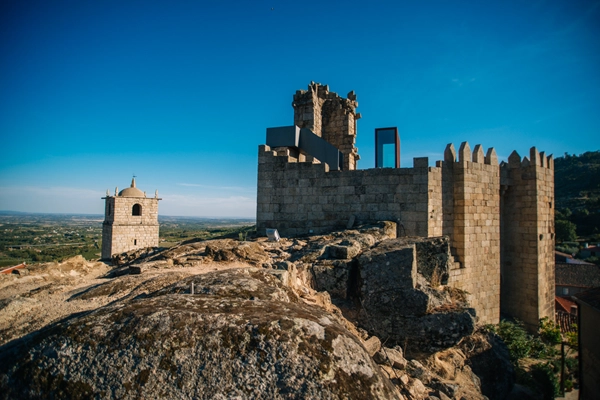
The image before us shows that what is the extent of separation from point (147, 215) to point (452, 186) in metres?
33.2

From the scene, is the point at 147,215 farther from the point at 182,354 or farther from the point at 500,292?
the point at 182,354

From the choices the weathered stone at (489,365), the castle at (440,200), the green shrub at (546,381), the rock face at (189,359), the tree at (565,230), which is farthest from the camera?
the tree at (565,230)

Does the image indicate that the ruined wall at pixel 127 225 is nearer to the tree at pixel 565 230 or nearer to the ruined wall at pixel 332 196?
the ruined wall at pixel 332 196

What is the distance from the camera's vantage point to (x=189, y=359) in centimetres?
226

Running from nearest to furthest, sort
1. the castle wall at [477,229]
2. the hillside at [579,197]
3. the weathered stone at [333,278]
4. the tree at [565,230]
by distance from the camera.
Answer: the weathered stone at [333,278] < the castle wall at [477,229] < the tree at [565,230] < the hillside at [579,197]

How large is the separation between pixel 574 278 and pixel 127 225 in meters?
45.6

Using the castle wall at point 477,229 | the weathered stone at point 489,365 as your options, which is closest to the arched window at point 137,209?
the castle wall at point 477,229

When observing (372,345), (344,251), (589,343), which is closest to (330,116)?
(344,251)

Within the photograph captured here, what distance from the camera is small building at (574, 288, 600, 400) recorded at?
924 centimetres

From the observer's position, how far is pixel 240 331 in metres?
2.44

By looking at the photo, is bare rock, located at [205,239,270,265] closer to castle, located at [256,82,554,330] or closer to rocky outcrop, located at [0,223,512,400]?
rocky outcrop, located at [0,223,512,400]

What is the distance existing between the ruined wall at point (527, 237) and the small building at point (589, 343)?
10.5ft

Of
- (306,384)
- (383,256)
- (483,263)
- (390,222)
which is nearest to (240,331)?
(306,384)

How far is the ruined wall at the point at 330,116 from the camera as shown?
1441 cm
